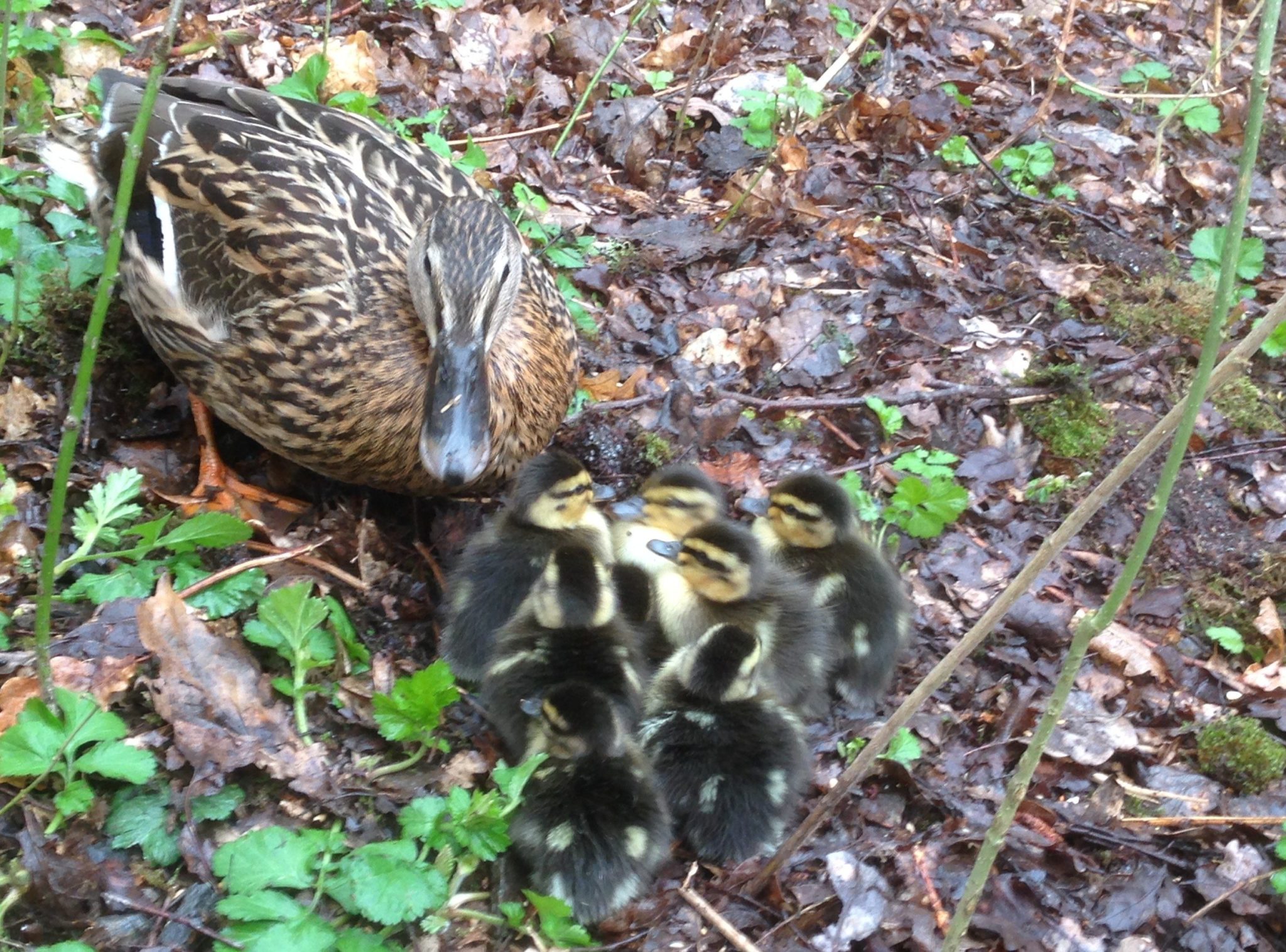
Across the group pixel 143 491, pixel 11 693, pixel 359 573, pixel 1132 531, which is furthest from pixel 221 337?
pixel 1132 531

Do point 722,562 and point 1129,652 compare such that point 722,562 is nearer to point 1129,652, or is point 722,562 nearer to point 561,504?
point 561,504

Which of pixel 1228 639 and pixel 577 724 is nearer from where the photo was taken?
pixel 577 724

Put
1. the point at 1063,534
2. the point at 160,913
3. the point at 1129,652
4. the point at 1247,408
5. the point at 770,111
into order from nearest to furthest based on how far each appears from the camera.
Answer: the point at 1063,534 < the point at 160,913 < the point at 1129,652 < the point at 1247,408 < the point at 770,111

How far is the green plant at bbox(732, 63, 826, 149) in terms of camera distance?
193 inches

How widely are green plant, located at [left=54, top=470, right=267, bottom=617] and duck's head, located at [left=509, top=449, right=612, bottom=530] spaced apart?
73 centimetres

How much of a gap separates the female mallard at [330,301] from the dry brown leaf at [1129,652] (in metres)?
1.91

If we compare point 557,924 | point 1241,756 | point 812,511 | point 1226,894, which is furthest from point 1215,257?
point 557,924

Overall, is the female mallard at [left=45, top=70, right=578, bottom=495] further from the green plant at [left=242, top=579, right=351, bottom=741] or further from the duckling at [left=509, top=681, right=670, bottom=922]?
the duckling at [left=509, top=681, right=670, bottom=922]

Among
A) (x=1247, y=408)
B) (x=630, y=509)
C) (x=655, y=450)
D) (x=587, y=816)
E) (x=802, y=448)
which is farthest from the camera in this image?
(x=1247, y=408)

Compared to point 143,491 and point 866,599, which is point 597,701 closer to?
point 866,599

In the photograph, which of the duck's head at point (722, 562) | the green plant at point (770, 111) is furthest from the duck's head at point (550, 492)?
the green plant at point (770, 111)

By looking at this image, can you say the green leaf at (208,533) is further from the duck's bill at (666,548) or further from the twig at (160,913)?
the duck's bill at (666,548)

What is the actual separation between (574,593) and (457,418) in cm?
56

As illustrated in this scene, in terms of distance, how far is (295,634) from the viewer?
8.76 feet
